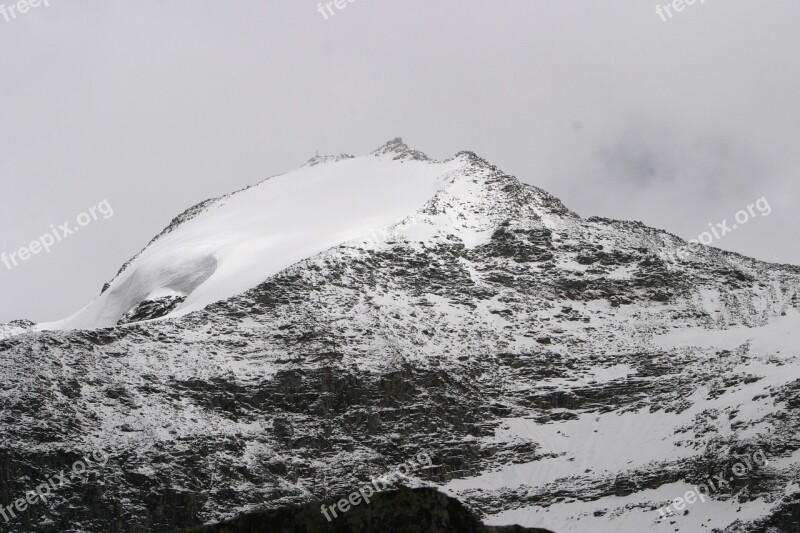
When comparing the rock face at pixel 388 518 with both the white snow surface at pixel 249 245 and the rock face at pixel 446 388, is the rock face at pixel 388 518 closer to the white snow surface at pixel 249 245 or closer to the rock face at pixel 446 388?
the rock face at pixel 446 388

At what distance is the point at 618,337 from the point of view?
512ft

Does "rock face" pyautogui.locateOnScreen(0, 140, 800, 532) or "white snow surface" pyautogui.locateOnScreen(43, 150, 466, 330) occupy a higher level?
"white snow surface" pyautogui.locateOnScreen(43, 150, 466, 330)

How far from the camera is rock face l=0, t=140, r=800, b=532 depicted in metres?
124

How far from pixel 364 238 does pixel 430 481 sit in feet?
Answer: 155

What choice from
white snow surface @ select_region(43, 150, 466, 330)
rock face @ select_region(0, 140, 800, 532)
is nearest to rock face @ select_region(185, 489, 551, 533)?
rock face @ select_region(0, 140, 800, 532)

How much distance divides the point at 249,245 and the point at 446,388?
46.3m

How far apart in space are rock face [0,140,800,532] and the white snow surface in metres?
1.81

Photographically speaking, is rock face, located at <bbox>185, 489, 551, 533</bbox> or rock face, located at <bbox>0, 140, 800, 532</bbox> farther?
rock face, located at <bbox>0, 140, 800, 532</bbox>

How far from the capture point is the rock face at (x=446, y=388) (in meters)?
124

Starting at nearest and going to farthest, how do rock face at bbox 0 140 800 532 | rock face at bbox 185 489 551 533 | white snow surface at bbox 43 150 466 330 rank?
1. rock face at bbox 185 489 551 533
2. rock face at bbox 0 140 800 532
3. white snow surface at bbox 43 150 466 330

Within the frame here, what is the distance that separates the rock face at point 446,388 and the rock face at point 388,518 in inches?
4068

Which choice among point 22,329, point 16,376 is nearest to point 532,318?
point 16,376

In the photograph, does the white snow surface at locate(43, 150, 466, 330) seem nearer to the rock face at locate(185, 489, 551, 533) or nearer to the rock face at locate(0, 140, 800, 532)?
the rock face at locate(0, 140, 800, 532)

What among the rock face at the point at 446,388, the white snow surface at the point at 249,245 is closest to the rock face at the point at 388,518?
the rock face at the point at 446,388
